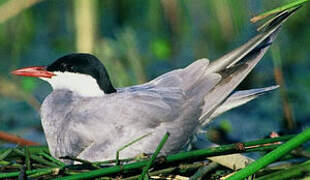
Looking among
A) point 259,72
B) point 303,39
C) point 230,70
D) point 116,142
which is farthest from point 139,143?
point 303,39

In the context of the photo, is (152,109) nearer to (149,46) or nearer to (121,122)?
(121,122)

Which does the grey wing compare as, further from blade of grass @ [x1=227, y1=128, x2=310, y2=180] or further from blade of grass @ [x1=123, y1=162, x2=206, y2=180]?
blade of grass @ [x1=227, y1=128, x2=310, y2=180]

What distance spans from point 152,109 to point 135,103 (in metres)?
0.11

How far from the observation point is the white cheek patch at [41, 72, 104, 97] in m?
4.50

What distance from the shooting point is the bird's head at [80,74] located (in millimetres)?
4457

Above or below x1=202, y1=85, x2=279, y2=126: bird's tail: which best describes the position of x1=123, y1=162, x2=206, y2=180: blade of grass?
below

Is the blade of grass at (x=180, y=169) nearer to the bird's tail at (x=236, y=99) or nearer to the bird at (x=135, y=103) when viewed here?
the bird at (x=135, y=103)

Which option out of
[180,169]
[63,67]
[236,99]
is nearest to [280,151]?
[180,169]

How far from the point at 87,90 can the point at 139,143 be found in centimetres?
58

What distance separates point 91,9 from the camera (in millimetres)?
6754

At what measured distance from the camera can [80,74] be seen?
14.8 ft

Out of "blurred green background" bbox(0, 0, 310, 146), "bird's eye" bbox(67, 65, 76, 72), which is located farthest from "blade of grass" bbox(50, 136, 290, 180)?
"blurred green background" bbox(0, 0, 310, 146)

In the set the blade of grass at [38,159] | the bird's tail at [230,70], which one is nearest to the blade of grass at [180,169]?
the bird's tail at [230,70]

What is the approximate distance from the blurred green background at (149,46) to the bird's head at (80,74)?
1.28m
